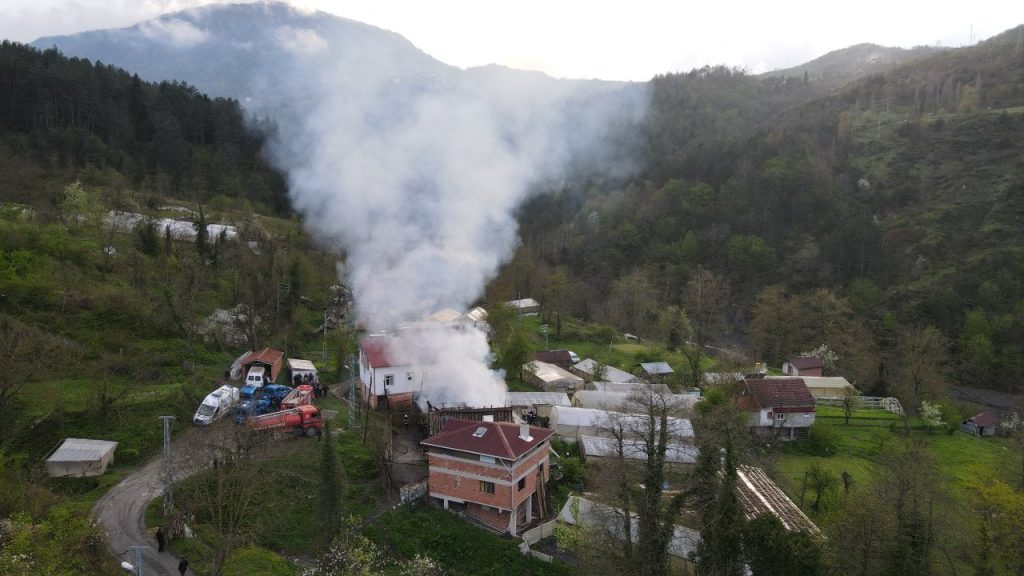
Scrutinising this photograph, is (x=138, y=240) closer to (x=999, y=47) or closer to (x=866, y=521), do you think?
(x=866, y=521)

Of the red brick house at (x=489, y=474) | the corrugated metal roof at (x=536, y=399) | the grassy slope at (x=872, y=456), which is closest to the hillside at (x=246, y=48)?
the corrugated metal roof at (x=536, y=399)

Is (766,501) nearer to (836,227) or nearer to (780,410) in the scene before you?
(780,410)

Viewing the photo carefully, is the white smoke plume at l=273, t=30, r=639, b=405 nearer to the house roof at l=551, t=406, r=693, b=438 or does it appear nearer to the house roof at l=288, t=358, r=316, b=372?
the house roof at l=551, t=406, r=693, b=438

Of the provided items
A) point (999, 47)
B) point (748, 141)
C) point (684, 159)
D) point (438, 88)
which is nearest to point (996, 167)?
point (748, 141)

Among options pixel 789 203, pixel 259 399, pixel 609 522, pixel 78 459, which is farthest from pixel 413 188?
pixel 789 203

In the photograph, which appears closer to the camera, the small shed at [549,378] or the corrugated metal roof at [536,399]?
the corrugated metal roof at [536,399]

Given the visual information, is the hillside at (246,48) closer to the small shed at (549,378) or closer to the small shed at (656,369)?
the small shed at (549,378)
